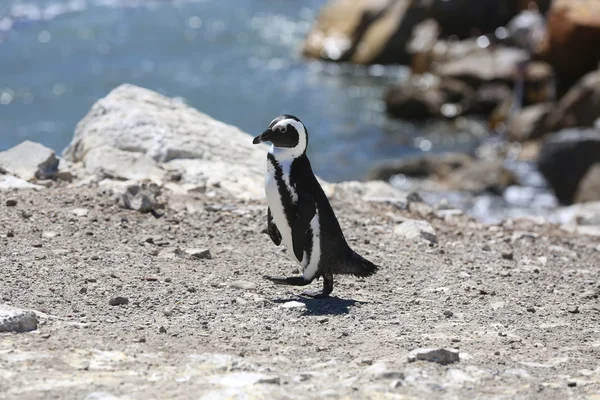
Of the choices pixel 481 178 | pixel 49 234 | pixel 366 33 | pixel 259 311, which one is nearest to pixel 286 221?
pixel 259 311

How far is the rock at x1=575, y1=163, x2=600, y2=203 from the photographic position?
15.8 m

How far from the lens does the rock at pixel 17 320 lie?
524 cm

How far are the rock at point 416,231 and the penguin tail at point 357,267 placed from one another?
192 centimetres

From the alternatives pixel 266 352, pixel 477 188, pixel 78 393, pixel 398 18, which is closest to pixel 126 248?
pixel 266 352

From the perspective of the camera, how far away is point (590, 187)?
52.2 ft

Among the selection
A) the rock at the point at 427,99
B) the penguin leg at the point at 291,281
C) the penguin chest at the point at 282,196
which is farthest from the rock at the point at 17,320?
the rock at the point at 427,99

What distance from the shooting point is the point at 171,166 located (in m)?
9.42

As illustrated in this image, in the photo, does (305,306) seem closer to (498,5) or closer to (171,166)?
(171,166)

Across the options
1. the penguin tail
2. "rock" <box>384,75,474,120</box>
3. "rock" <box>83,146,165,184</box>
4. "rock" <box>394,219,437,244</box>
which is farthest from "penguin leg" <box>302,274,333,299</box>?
"rock" <box>384,75,474,120</box>

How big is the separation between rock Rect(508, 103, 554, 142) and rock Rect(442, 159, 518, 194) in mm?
2997

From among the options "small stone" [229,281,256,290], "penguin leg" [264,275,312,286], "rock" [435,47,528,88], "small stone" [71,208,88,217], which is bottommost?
"small stone" [229,281,256,290]

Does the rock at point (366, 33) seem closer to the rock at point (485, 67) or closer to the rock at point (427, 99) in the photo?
the rock at point (485, 67)

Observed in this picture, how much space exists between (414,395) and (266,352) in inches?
37.9

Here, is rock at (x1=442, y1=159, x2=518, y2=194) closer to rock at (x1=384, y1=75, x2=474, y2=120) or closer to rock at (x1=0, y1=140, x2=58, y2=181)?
rock at (x1=384, y1=75, x2=474, y2=120)
